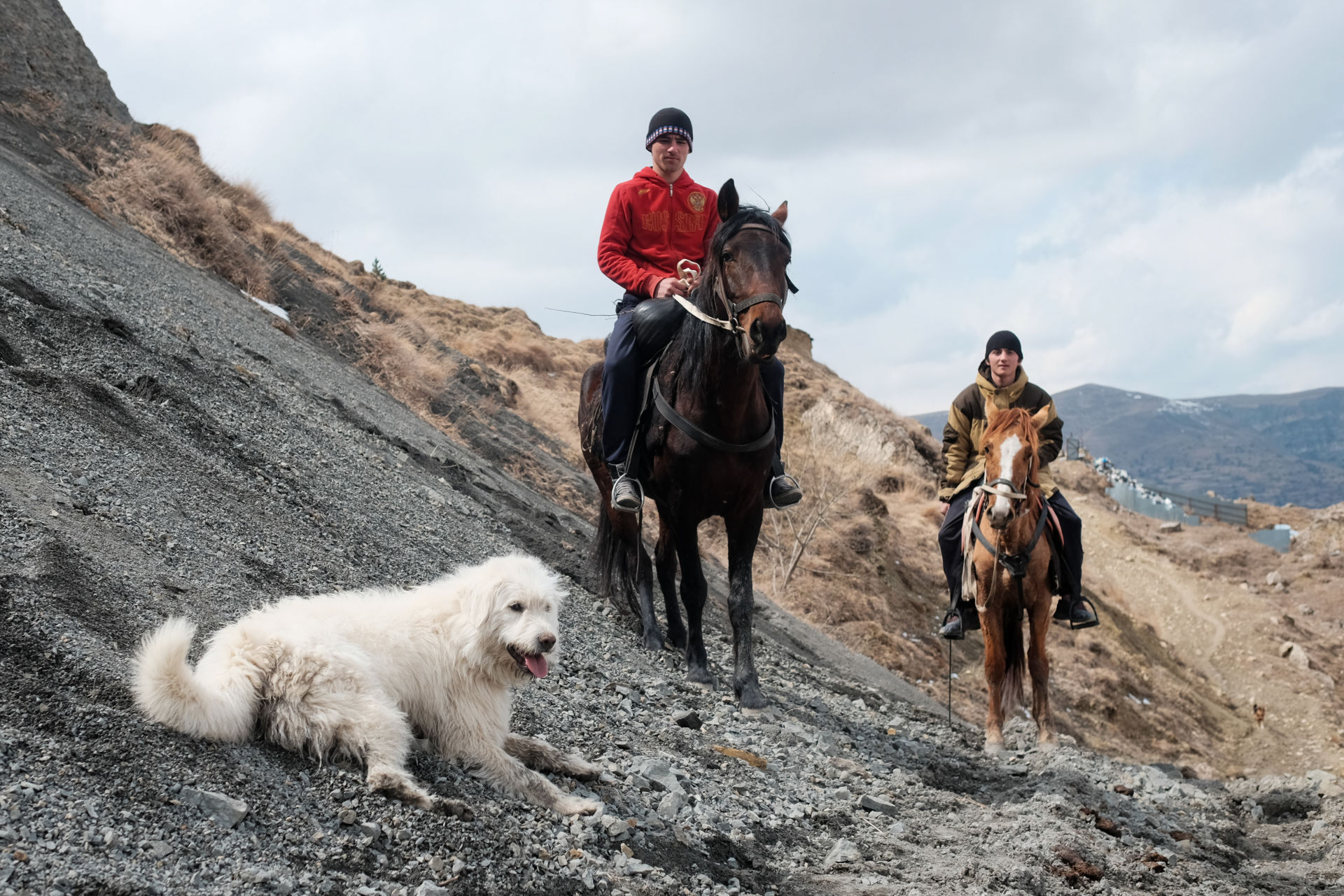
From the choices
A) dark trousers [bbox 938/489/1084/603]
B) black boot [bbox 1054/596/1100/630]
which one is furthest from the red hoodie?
black boot [bbox 1054/596/1100/630]

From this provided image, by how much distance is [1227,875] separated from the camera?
5285 millimetres

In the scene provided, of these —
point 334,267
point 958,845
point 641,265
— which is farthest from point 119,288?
point 334,267

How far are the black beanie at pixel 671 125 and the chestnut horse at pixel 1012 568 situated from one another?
3619 mm

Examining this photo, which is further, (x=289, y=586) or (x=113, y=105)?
(x=113, y=105)

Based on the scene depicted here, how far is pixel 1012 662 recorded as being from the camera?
8961 millimetres

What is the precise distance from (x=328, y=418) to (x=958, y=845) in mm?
8919

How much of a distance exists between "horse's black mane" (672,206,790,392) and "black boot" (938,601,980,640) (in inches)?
157

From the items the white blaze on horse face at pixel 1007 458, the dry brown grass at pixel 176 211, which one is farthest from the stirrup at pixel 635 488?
the dry brown grass at pixel 176 211

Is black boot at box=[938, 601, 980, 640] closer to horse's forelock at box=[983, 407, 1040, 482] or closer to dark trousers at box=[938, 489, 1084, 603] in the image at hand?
dark trousers at box=[938, 489, 1084, 603]

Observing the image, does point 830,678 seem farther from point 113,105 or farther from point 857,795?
point 113,105

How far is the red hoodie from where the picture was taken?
8.12 metres

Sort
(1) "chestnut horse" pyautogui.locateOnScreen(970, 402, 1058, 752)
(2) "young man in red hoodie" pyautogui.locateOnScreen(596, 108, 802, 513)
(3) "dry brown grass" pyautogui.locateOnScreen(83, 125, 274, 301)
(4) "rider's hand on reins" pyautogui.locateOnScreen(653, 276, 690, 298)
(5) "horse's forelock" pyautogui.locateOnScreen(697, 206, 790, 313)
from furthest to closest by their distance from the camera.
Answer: (3) "dry brown grass" pyautogui.locateOnScreen(83, 125, 274, 301), (1) "chestnut horse" pyautogui.locateOnScreen(970, 402, 1058, 752), (2) "young man in red hoodie" pyautogui.locateOnScreen(596, 108, 802, 513), (4) "rider's hand on reins" pyautogui.locateOnScreen(653, 276, 690, 298), (5) "horse's forelock" pyautogui.locateOnScreen(697, 206, 790, 313)

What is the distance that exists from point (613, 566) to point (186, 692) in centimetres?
612

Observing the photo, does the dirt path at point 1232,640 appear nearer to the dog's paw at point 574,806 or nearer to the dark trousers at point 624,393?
the dark trousers at point 624,393
